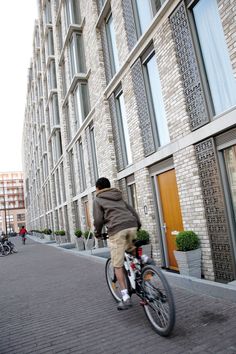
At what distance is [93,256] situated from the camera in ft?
39.2

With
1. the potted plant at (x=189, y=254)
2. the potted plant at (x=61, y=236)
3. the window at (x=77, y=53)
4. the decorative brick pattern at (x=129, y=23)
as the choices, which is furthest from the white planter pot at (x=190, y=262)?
the potted plant at (x=61, y=236)

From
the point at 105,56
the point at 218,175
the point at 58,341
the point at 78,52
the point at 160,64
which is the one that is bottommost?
the point at 58,341

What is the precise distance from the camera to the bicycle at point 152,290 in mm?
3521

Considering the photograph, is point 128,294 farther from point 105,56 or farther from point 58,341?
point 105,56

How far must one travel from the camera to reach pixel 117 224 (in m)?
4.50

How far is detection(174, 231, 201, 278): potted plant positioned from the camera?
612 centimetres

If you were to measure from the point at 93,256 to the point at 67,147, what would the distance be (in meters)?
10.4

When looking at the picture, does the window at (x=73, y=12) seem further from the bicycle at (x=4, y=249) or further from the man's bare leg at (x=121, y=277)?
the man's bare leg at (x=121, y=277)

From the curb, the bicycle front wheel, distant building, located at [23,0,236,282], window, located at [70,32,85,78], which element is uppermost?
window, located at [70,32,85,78]

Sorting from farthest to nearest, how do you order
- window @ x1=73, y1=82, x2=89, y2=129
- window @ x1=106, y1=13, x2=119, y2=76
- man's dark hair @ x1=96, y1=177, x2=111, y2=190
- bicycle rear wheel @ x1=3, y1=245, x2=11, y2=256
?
bicycle rear wheel @ x1=3, y1=245, x2=11, y2=256
window @ x1=73, y1=82, x2=89, y2=129
window @ x1=106, y1=13, x2=119, y2=76
man's dark hair @ x1=96, y1=177, x2=111, y2=190

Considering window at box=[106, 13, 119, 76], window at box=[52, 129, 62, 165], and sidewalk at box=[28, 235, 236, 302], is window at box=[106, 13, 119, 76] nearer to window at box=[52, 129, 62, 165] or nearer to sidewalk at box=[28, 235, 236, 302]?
sidewalk at box=[28, 235, 236, 302]

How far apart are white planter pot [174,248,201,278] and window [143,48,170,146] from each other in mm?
3186

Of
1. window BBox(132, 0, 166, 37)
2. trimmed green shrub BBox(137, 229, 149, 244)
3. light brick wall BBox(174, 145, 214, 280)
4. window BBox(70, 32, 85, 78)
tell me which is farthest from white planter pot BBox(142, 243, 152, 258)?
window BBox(70, 32, 85, 78)

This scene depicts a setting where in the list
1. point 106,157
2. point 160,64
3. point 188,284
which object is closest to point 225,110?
point 160,64
